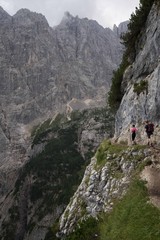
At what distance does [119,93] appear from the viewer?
215ft

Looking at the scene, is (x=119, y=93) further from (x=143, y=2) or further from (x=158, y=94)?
(x=158, y=94)

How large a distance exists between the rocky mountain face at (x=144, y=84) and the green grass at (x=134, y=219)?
1203 centimetres

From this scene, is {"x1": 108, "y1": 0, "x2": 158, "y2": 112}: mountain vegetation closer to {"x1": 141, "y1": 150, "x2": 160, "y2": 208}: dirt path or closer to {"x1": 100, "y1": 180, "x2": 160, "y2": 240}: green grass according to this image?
{"x1": 141, "y1": 150, "x2": 160, "y2": 208}: dirt path

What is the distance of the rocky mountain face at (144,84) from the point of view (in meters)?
46.1

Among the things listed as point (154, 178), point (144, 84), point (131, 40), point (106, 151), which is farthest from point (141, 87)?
point (154, 178)

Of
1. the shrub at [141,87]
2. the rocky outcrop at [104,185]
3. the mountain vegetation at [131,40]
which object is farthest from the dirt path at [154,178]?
the mountain vegetation at [131,40]

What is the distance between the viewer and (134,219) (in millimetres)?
27812

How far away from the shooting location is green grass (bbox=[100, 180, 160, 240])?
25.9 metres

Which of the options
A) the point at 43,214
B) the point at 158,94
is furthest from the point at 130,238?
the point at 43,214

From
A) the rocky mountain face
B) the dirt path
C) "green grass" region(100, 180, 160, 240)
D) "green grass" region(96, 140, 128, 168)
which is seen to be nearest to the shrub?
the rocky mountain face

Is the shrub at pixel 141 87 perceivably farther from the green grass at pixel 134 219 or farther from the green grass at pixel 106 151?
the green grass at pixel 134 219

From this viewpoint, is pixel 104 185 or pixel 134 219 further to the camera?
pixel 104 185

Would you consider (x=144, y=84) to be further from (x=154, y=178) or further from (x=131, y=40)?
(x=154, y=178)

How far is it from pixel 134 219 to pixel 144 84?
2603cm
